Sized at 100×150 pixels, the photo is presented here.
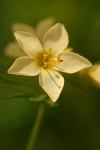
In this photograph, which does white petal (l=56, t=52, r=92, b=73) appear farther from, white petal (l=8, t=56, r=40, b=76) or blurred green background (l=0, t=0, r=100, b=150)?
blurred green background (l=0, t=0, r=100, b=150)

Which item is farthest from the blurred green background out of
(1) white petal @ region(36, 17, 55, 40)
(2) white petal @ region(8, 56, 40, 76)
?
(2) white petal @ region(8, 56, 40, 76)

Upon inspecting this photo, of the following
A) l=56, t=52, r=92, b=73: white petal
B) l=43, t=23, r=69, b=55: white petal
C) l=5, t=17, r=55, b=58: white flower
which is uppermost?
l=43, t=23, r=69, b=55: white petal

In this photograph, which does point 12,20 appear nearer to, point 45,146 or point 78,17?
point 78,17

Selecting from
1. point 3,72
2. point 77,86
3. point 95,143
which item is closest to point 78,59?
point 77,86

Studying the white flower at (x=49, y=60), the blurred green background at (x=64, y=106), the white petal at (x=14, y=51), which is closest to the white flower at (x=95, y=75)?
the white flower at (x=49, y=60)

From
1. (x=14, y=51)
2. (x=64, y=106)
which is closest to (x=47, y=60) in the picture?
(x=14, y=51)

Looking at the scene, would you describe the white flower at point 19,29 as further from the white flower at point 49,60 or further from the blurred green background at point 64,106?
the blurred green background at point 64,106

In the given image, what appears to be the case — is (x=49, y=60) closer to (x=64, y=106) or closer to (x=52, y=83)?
(x=52, y=83)
